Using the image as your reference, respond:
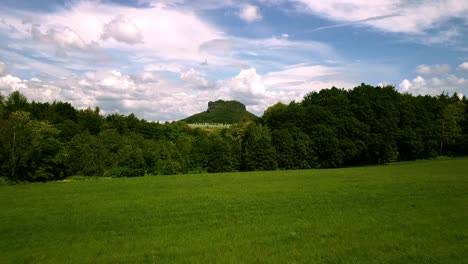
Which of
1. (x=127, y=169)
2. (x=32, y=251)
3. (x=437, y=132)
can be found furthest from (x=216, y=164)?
(x=32, y=251)

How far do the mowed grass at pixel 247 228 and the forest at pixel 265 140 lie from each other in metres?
36.0

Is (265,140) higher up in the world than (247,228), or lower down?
higher up

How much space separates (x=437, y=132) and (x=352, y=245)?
82.2 meters

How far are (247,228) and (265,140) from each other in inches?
2312

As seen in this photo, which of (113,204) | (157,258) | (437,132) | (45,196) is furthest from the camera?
(437,132)

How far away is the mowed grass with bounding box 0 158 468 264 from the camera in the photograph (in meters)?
12.9

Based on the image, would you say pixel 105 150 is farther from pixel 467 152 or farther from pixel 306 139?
pixel 467 152

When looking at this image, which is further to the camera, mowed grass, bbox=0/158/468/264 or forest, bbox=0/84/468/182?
forest, bbox=0/84/468/182

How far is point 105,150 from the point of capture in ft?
216

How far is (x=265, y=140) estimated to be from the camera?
7544cm

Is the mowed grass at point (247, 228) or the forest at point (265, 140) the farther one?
the forest at point (265, 140)

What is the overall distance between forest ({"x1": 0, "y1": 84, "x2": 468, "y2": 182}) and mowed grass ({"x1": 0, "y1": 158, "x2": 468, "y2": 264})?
36.0 m

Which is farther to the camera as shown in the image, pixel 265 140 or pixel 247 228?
pixel 265 140

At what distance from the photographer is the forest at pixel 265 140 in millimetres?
62875
